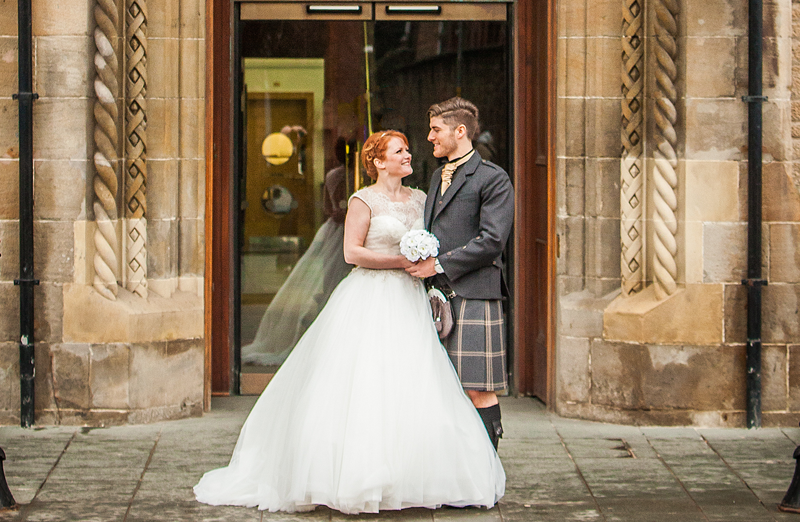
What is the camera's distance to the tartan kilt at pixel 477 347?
16.9 feet

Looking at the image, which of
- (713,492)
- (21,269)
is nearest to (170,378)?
(21,269)

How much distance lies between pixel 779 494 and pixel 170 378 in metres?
3.68

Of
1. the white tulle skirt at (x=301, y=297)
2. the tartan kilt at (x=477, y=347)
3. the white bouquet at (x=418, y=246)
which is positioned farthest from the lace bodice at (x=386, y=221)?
the white tulle skirt at (x=301, y=297)

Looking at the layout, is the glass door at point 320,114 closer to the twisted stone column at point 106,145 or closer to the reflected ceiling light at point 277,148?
the reflected ceiling light at point 277,148

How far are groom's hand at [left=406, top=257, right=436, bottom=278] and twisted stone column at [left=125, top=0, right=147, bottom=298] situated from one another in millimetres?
2185

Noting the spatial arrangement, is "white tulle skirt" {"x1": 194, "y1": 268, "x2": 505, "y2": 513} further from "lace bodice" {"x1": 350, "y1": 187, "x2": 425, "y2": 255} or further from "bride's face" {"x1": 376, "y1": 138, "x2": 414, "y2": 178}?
"bride's face" {"x1": 376, "y1": 138, "x2": 414, "y2": 178}

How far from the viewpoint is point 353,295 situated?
5129mm

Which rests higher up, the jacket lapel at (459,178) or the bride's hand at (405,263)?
the jacket lapel at (459,178)

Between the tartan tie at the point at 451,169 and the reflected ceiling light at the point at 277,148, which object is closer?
the tartan tie at the point at 451,169

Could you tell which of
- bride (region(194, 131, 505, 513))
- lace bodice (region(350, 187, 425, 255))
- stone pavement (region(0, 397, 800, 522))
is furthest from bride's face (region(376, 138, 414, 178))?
stone pavement (region(0, 397, 800, 522))

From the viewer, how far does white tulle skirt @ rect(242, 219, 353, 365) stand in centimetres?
718

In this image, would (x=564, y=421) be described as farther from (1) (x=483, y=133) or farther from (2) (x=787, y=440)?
(1) (x=483, y=133)

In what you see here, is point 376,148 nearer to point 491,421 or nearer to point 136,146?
point 491,421

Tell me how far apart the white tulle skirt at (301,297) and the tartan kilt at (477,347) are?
2.12 m
